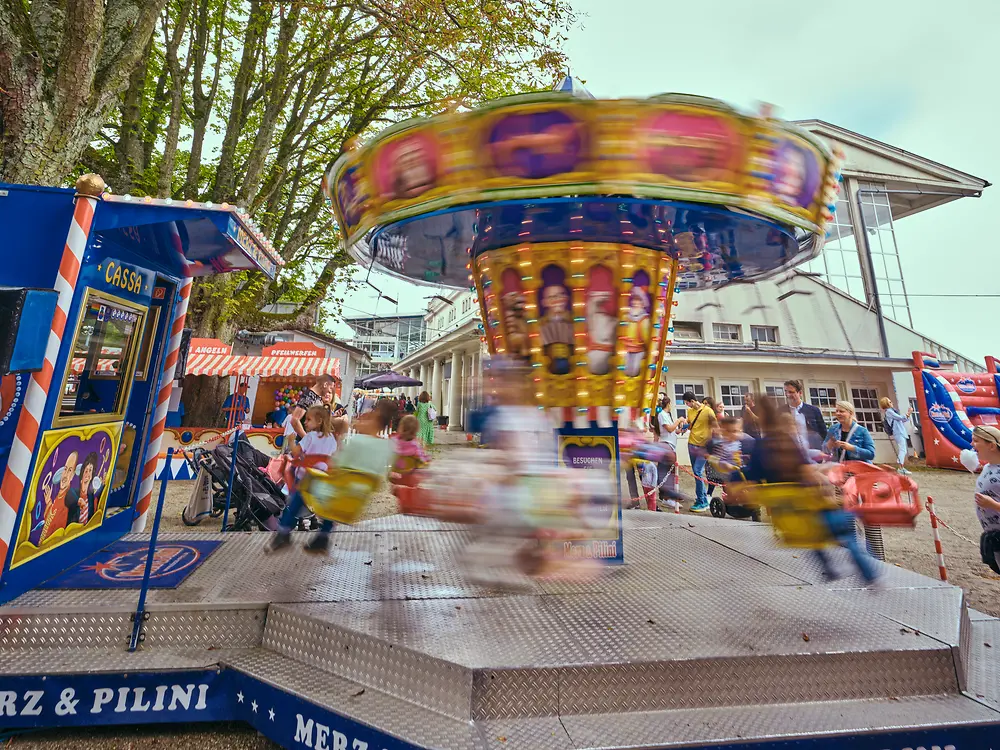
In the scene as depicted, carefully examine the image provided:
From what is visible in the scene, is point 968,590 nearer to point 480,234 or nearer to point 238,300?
point 480,234

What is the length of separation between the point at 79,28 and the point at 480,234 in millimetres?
4974

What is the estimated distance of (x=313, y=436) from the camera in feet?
16.3

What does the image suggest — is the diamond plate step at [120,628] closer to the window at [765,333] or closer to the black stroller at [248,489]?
the black stroller at [248,489]

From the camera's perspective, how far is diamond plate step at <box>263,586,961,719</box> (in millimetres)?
2150

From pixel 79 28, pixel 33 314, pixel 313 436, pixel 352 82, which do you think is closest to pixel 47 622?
pixel 33 314

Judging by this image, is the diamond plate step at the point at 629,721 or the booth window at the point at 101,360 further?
the booth window at the point at 101,360

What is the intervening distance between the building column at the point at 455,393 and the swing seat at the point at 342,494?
17390 mm

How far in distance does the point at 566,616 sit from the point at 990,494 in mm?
3435

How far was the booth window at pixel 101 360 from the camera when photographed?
340cm

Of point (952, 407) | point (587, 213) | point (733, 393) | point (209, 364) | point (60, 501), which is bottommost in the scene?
point (60, 501)

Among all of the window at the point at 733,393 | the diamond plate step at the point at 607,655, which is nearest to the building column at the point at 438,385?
the window at the point at 733,393

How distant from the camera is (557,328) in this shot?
3.91 meters

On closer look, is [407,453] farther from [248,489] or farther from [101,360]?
[248,489]

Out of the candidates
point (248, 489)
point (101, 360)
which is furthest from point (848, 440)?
point (101, 360)
